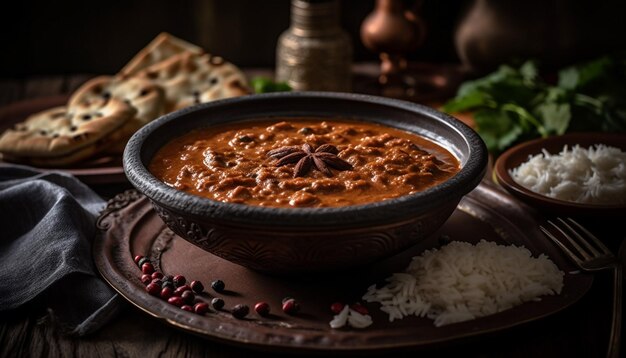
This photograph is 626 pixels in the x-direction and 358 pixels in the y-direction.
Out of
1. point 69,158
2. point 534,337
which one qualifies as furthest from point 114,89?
point 534,337

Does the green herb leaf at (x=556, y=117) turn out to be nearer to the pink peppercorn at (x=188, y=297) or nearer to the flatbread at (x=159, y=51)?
the flatbread at (x=159, y=51)

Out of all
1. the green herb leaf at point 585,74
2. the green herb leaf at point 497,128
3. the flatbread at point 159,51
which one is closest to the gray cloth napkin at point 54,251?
the flatbread at point 159,51

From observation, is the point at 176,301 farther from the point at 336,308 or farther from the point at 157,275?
the point at 336,308

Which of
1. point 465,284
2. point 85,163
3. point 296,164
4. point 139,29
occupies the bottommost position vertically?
point 139,29

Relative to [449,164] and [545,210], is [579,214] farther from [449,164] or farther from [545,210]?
[449,164]

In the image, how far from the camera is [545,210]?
3.18m

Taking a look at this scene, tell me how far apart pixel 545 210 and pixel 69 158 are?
2225mm

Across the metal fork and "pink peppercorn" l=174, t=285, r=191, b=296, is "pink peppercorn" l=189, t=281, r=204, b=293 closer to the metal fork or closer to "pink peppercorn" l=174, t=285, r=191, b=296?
"pink peppercorn" l=174, t=285, r=191, b=296

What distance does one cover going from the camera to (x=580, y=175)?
339cm

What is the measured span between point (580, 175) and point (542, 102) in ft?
3.77

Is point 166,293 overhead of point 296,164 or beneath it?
beneath

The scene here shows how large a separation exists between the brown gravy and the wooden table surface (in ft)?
1.62

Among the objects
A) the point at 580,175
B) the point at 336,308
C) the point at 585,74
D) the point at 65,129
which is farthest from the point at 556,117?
the point at 65,129

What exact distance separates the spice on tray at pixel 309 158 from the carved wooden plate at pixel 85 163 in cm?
98
